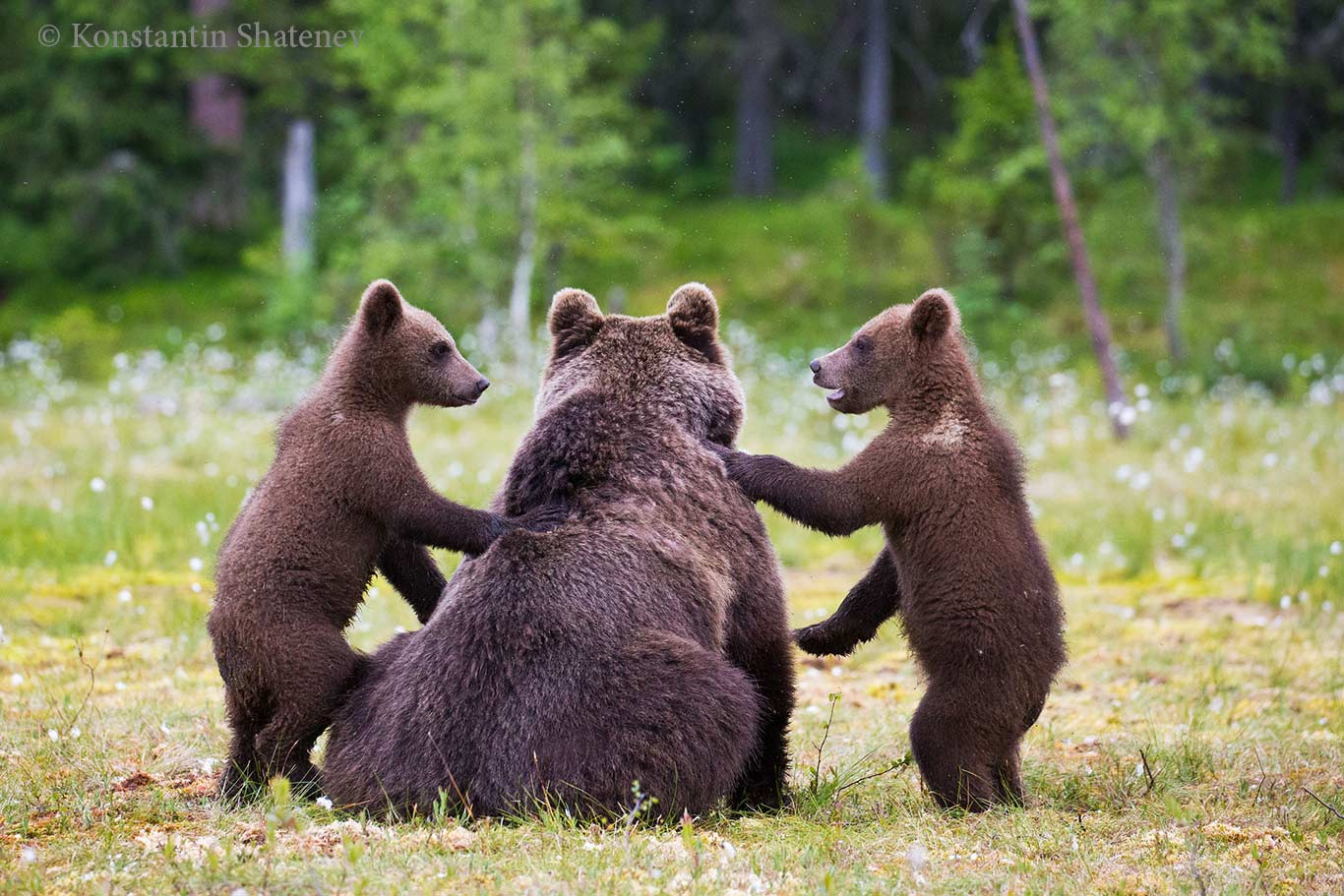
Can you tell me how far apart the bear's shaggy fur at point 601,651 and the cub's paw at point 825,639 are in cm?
62

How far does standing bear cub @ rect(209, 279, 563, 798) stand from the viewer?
18.1 ft

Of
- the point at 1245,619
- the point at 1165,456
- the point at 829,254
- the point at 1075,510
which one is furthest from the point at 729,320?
the point at 1245,619

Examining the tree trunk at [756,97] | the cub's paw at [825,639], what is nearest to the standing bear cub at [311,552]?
the cub's paw at [825,639]

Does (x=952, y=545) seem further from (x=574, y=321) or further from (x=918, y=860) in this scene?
(x=574, y=321)

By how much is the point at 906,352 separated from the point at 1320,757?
2725 millimetres

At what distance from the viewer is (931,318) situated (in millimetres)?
6176

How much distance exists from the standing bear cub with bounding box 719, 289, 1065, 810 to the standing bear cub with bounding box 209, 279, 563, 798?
121 centimetres

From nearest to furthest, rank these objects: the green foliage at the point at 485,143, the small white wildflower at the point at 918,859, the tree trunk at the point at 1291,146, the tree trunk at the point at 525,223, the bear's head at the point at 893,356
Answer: the small white wildflower at the point at 918,859
the bear's head at the point at 893,356
the tree trunk at the point at 525,223
the green foliage at the point at 485,143
the tree trunk at the point at 1291,146

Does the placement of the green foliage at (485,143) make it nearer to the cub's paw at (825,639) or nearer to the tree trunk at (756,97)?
the tree trunk at (756,97)

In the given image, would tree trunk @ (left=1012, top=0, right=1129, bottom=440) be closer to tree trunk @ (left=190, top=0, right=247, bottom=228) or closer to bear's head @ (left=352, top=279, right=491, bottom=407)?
bear's head @ (left=352, top=279, right=491, bottom=407)

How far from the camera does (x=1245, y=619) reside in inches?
414

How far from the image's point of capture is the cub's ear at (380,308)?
605 centimetres

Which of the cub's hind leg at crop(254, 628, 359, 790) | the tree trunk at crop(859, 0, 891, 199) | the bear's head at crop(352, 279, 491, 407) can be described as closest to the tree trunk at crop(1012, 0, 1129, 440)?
the bear's head at crop(352, 279, 491, 407)

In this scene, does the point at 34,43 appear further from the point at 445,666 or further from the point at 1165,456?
the point at 445,666
